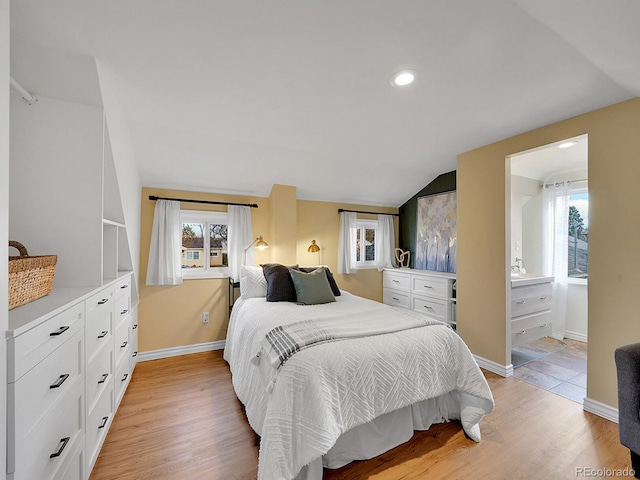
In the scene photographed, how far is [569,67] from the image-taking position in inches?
68.6

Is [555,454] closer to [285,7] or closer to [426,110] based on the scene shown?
[426,110]

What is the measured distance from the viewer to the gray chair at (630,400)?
1.41m

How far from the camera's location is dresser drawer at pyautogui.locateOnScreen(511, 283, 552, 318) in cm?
286

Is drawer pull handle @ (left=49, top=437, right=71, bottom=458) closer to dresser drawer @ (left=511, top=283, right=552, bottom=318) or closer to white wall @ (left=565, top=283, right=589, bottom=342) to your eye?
dresser drawer @ (left=511, top=283, right=552, bottom=318)

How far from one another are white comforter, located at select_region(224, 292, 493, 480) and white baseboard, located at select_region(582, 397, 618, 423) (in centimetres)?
Result: 102

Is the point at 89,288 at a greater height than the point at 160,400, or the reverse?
the point at 89,288

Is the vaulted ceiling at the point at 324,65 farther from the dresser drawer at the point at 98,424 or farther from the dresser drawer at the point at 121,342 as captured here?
the dresser drawer at the point at 98,424

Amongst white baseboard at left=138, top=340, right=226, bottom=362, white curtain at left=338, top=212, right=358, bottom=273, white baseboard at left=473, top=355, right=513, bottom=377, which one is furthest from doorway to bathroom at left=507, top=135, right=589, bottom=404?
white baseboard at left=138, top=340, right=226, bottom=362

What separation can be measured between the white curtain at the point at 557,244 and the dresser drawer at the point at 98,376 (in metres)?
5.03

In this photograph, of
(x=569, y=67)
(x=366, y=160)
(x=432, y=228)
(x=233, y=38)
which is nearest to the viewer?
(x=233, y=38)

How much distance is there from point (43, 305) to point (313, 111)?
6.88 feet

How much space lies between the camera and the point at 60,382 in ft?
3.72

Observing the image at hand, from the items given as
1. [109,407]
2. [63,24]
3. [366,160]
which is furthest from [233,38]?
[109,407]

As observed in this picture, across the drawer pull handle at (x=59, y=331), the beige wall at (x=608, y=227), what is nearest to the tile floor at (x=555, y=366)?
the beige wall at (x=608, y=227)
